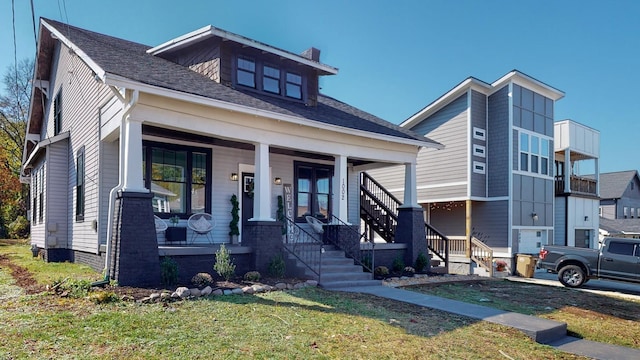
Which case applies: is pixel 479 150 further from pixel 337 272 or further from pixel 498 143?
pixel 337 272

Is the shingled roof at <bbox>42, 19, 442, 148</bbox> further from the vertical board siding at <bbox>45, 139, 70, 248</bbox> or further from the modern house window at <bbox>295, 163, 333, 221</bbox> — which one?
the vertical board siding at <bbox>45, 139, 70, 248</bbox>

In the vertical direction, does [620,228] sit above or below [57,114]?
below

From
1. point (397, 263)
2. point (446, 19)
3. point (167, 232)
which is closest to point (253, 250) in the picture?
point (167, 232)

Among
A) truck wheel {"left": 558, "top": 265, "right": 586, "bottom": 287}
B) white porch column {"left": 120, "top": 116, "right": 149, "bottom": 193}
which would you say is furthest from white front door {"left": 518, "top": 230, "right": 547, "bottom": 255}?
white porch column {"left": 120, "top": 116, "right": 149, "bottom": 193}

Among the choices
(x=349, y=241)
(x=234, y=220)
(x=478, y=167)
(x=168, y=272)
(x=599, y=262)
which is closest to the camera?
(x=168, y=272)

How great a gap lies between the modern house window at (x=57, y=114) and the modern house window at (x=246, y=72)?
7370 millimetres

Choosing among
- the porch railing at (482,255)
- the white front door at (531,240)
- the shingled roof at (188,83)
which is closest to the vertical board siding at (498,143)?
the white front door at (531,240)

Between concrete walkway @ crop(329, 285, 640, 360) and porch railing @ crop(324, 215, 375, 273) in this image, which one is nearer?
concrete walkway @ crop(329, 285, 640, 360)

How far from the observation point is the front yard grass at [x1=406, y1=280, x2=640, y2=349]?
23.4 ft

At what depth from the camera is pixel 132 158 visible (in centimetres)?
828

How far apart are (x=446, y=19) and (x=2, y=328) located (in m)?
18.0

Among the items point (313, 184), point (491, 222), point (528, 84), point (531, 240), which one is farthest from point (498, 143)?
point (313, 184)

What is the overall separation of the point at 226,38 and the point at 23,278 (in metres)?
7.18

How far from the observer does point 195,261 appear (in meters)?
8.87
